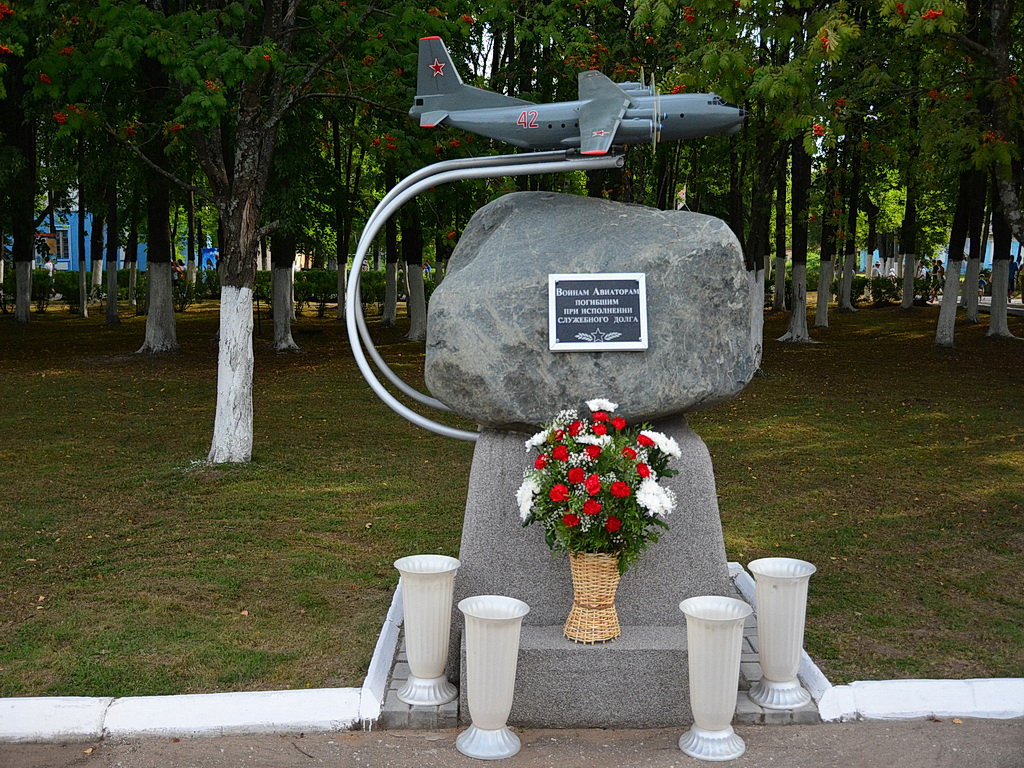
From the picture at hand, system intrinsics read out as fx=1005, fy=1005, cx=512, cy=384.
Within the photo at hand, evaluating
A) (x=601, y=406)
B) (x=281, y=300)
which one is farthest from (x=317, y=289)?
(x=601, y=406)

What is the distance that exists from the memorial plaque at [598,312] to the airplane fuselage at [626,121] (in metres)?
0.93

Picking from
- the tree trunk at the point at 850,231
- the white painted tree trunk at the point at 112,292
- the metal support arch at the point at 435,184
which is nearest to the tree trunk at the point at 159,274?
the white painted tree trunk at the point at 112,292

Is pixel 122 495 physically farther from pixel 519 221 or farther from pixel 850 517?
pixel 850 517

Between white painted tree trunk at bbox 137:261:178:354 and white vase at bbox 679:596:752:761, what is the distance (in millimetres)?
14612

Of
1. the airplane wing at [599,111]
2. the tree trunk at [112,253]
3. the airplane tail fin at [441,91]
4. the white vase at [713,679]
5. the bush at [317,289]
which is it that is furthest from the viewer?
the bush at [317,289]

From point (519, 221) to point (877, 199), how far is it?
31.7m

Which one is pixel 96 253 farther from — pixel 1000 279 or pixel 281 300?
pixel 1000 279

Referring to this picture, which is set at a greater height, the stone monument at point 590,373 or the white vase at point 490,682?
the stone monument at point 590,373

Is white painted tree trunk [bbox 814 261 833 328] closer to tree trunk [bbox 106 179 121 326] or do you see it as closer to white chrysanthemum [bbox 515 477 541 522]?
tree trunk [bbox 106 179 121 326]

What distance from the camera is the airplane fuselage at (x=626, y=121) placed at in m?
5.54

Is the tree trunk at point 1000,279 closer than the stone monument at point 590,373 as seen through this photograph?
No

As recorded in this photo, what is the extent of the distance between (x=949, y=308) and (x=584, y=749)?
17.0 meters

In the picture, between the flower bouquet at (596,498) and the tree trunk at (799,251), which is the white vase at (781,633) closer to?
the flower bouquet at (596,498)

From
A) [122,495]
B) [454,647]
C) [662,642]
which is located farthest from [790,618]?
[122,495]
